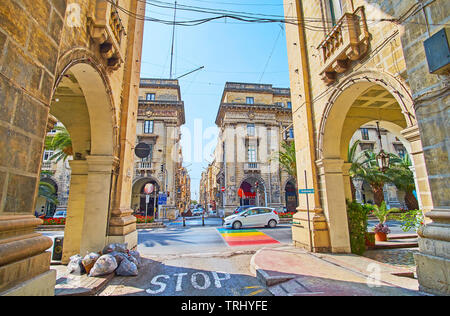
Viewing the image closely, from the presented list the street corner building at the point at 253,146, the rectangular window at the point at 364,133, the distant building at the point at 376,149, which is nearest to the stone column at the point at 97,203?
the street corner building at the point at 253,146

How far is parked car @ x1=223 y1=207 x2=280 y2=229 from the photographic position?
15948mm

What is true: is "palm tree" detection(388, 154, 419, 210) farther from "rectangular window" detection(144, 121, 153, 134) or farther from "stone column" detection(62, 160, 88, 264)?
"rectangular window" detection(144, 121, 153, 134)

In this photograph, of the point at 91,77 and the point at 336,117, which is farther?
the point at 336,117

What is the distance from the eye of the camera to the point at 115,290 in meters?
4.49

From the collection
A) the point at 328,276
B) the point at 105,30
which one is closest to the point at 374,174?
the point at 328,276

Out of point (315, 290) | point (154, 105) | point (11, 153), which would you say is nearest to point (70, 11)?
point (11, 153)

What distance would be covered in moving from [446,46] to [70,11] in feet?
20.4

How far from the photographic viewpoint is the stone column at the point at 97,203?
20.1ft

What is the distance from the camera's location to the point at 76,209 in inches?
280

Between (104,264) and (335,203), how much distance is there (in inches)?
268

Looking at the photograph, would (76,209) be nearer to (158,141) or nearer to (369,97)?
(369,97)

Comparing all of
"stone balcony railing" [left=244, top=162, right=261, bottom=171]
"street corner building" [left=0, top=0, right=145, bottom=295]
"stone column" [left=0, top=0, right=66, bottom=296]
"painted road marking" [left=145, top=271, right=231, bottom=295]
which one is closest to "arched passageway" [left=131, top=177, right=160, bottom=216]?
"stone balcony railing" [left=244, top=162, right=261, bottom=171]

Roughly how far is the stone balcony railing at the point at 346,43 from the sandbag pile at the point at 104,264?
778 cm
